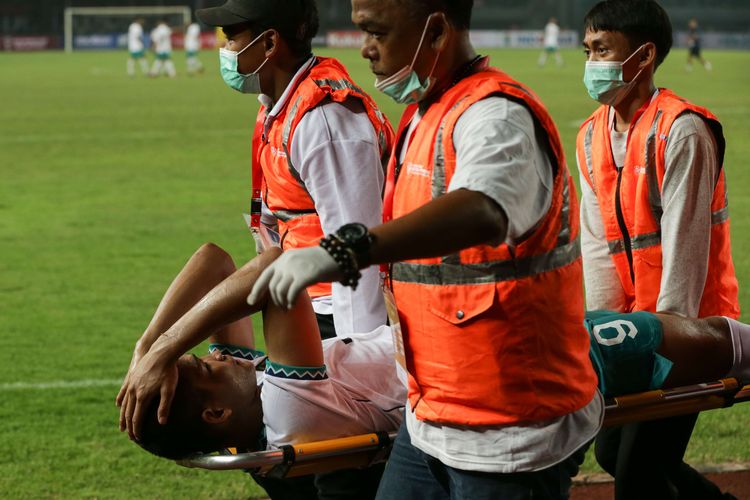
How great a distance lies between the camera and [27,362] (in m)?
7.05

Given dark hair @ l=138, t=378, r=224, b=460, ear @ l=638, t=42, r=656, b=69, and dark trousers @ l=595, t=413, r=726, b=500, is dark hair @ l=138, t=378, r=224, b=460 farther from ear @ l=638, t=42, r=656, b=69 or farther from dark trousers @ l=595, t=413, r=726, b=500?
ear @ l=638, t=42, r=656, b=69

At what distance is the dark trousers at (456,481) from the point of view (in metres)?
2.64

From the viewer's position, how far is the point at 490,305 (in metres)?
2.53

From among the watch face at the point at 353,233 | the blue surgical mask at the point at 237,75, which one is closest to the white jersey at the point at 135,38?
the blue surgical mask at the point at 237,75

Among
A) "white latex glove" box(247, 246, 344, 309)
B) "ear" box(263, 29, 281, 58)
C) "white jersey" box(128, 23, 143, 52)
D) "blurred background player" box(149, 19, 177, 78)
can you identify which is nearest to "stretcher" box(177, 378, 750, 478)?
"white latex glove" box(247, 246, 344, 309)

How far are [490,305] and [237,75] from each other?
6.82 feet

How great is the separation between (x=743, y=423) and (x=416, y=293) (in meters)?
3.69

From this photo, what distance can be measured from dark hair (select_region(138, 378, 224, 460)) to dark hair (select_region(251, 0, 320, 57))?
1.41m

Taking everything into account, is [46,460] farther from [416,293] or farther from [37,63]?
[37,63]

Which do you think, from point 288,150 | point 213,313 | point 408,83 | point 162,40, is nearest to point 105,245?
point 288,150

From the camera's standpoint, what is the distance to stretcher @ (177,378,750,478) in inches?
121

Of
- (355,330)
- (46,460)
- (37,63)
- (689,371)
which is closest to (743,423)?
(689,371)

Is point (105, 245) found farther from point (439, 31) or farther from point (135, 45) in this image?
point (135, 45)

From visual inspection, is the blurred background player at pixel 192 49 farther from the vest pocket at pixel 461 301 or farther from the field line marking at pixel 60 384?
the vest pocket at pixel 461 301
